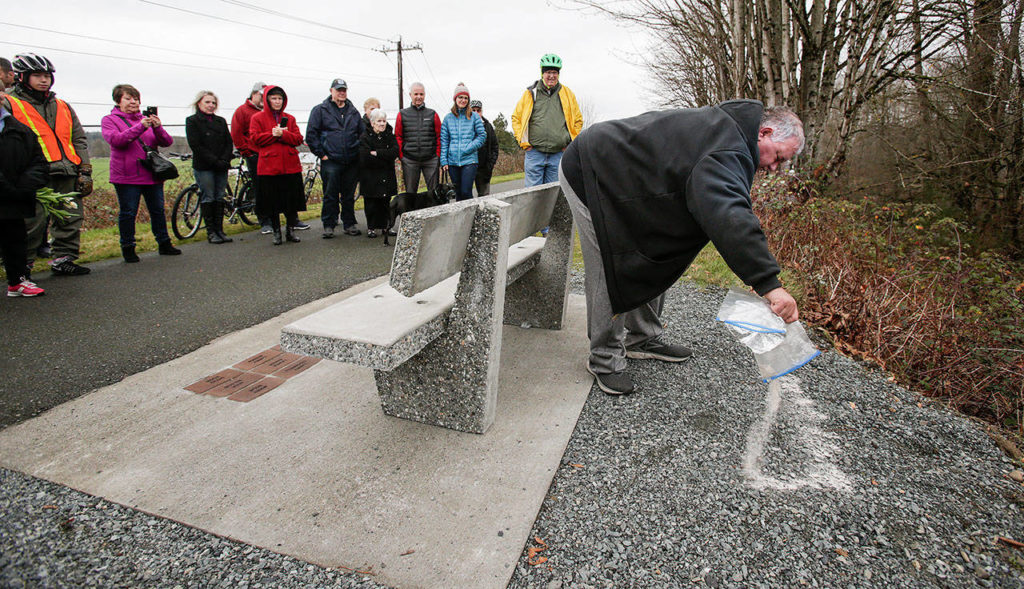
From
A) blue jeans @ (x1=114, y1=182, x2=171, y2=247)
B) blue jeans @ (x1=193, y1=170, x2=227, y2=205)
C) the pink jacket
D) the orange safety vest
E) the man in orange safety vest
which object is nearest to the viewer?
the orange safety vest

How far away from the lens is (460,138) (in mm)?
7332

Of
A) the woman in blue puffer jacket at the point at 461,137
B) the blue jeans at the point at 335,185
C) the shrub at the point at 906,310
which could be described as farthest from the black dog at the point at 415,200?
the shrub at the point at 906,310

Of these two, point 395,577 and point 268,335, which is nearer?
point 395,577

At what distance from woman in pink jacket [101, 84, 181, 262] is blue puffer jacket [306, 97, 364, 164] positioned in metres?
1.87

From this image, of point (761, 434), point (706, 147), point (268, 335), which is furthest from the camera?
point (268, 335)

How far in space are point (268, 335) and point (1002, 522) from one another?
153 inches

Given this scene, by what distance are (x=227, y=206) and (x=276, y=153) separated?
2320 millimetres

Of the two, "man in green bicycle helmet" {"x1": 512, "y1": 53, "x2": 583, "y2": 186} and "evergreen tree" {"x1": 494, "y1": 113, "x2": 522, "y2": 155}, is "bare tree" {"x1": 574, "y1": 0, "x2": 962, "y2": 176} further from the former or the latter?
"evergreen tree" {"x1": 494, "y1": 113, "x2": 522, "y2": 155}

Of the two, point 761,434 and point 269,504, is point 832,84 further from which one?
point 269,504

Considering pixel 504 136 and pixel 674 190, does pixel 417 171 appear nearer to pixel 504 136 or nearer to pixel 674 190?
pixel 674 190

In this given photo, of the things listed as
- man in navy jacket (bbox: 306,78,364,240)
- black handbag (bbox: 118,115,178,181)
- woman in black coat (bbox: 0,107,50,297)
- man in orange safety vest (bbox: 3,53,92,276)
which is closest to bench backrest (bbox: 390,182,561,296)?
woman in black coat (bbox: 0,107,50,297)

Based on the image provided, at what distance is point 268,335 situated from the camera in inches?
141

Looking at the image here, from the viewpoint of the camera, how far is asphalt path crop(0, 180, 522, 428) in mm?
2967

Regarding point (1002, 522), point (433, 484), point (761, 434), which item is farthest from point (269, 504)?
point (1002, 522)
